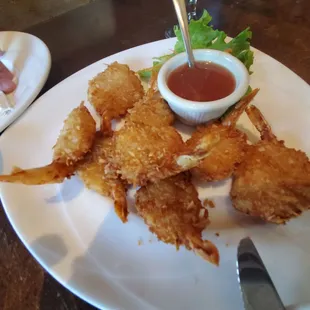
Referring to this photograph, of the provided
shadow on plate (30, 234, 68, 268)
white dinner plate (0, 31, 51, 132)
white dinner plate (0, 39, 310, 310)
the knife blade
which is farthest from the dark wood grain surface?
the knife blade

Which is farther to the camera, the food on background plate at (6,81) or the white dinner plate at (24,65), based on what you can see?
the food on background plate at (6,81)

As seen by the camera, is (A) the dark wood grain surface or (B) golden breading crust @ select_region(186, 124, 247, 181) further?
(A) the dark wood grain surface

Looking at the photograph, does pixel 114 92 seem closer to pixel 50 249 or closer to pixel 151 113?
pixel 151 113

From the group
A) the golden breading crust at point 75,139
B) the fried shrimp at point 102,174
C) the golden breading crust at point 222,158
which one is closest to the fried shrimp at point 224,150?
the golden breading crust at point 222,158

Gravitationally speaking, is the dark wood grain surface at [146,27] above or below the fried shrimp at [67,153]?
below

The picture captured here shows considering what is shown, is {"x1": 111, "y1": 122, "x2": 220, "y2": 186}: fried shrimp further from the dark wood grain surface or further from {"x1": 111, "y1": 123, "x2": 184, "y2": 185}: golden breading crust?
the dark wood grain surface

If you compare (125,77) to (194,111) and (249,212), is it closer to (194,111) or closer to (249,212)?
(194,111)

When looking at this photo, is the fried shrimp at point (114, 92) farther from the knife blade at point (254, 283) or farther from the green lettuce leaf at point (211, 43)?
the knife blade at point (254, 283)
